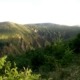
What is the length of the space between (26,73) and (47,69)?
25.1 meters

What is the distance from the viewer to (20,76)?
11.6m

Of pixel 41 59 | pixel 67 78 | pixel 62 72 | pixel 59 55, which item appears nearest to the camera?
pixel 67 78

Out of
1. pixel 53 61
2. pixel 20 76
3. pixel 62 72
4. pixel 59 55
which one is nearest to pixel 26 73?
pixel 20 76

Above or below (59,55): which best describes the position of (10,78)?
above

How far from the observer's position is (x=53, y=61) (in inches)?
1372

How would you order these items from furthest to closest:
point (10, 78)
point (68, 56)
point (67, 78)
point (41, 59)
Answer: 1. point (41, 59)
2. point (68, 56)
3. point (67, 78)
4. point (10, 78)

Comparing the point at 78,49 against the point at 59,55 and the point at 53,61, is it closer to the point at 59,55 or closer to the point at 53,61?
the point at 59,55

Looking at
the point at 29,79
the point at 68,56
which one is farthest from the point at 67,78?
the point at 29,79

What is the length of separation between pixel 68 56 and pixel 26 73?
23471 millimetres

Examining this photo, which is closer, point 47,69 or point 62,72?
point 62,72

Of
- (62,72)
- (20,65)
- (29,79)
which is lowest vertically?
(20,65)

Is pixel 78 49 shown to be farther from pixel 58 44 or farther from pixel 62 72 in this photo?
pixel 62 72

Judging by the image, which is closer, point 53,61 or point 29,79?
point 29,79

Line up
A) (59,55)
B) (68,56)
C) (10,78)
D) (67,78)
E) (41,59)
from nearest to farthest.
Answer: (10,78), (67,78), (68,56), (59,55), (41,59)
